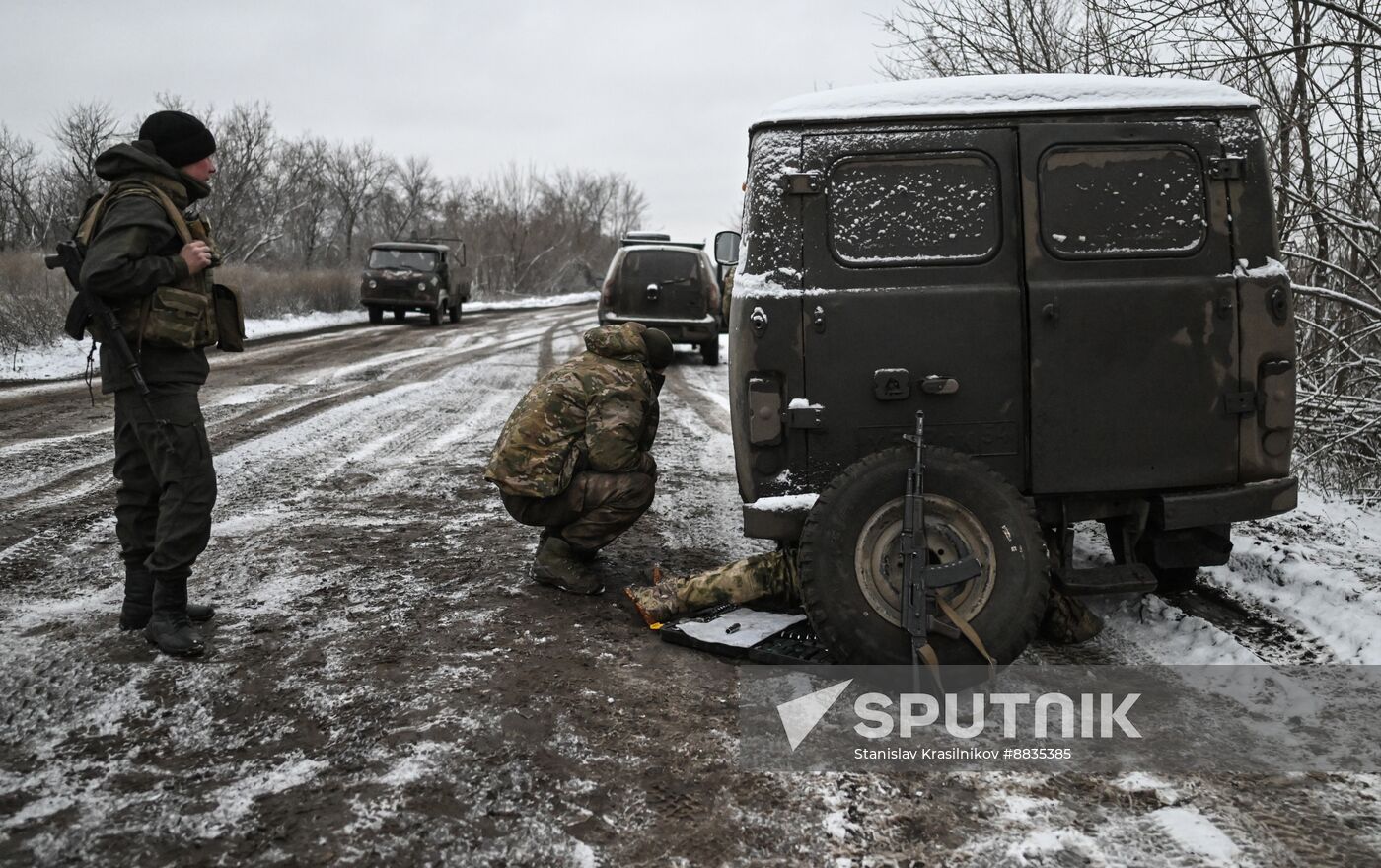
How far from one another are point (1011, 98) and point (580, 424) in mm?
2254

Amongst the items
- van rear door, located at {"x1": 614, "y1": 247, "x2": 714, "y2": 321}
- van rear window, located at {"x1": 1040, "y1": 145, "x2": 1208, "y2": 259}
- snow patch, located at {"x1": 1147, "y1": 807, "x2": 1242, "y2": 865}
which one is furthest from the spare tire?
van rear door, located at {"x1": 614, "y1": 247, "x2": 714, "y2": 321}

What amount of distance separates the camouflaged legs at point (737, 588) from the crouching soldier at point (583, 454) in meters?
0.47

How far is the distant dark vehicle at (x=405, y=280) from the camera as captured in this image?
866 inches

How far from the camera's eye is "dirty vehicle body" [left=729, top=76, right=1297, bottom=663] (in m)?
3.69

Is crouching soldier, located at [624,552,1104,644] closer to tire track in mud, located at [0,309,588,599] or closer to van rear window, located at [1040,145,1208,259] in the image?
van rear window, located at [1040,145,1208,259]

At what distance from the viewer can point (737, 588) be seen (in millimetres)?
4238

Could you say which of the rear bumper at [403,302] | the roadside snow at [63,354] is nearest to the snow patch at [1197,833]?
the roadside snow at [63,354]

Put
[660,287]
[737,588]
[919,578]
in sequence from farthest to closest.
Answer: [660,287] < [737,588] < [919,578]

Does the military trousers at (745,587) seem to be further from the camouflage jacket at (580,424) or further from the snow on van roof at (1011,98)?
the snow on van roof at (1011,98)

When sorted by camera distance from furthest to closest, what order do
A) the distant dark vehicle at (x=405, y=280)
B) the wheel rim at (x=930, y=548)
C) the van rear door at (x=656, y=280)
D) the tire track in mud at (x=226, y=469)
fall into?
the distant dark vehicle at (x=405, y=280) → the van rear door at (x=656, y=280) → the tire track in mud at (x=226, y=469) → the wheel rim at (x=930, y=548)

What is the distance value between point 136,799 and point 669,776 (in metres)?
1.44

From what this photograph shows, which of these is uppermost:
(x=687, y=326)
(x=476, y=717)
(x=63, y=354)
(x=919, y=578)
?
(x=63, y=354)

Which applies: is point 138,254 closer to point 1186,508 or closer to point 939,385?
point 939,385

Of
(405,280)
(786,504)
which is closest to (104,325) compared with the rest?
(786,504)
